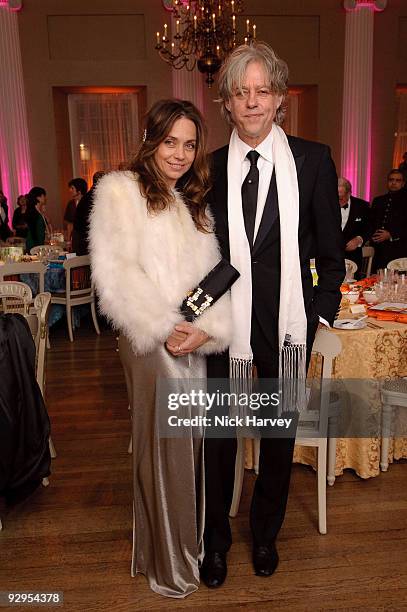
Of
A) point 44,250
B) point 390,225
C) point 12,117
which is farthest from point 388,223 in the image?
point 12,117

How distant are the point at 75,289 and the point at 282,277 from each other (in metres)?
4.36

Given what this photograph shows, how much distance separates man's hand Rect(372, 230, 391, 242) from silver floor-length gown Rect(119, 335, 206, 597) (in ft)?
15.4

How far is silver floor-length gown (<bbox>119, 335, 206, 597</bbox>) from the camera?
1.84 meters

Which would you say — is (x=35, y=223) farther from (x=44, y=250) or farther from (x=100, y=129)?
(x=100, y=129)

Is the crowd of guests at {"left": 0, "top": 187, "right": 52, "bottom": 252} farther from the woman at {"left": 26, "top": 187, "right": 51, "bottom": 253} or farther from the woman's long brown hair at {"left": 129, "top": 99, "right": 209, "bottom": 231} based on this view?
the woman's long brown hair at {"left": 129, "top": 99, "right": 209, "bottom": 231}

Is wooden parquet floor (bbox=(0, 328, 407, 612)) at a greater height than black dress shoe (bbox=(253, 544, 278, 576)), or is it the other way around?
black dress shoe (bbox=(253, 544, 278, 576))

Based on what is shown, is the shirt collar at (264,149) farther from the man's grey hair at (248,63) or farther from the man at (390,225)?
the man at (390,225)

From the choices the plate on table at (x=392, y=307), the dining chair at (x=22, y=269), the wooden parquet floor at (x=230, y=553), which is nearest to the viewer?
the wooden parquet floor at (x=230, y=553)

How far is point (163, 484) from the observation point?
191 cm

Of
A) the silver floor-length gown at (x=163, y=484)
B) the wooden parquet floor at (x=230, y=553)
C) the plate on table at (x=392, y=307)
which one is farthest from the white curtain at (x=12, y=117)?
the silver floor-length gown at (x=163, y=484)

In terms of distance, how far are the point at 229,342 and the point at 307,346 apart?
345 mm

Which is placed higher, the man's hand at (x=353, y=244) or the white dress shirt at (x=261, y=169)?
the white dress shirt at (x=261, y=169)

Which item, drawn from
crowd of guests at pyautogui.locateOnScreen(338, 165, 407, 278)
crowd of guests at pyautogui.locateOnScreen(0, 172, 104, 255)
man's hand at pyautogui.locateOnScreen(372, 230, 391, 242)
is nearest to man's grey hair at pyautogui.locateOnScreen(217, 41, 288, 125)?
crowd of guests at pyautogui.locateOnScreen(338, 165, 407, 278)

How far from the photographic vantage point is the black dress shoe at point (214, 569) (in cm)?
204
